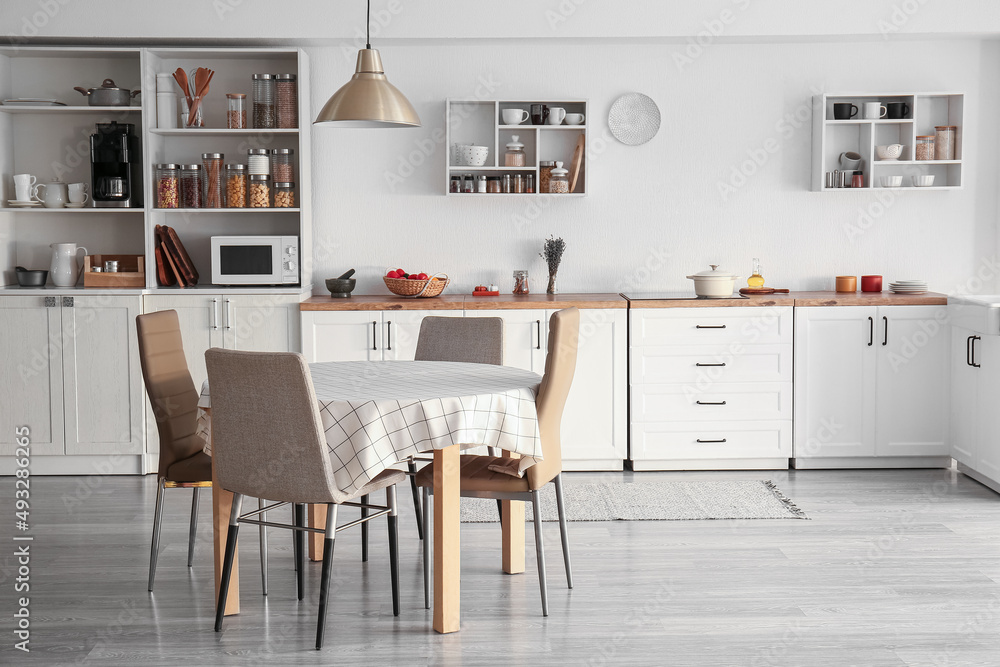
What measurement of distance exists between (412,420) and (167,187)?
9.01ft

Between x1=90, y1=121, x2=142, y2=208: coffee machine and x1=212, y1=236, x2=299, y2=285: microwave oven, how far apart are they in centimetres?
54

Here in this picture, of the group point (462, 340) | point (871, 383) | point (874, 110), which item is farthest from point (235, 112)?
point (871, 383)

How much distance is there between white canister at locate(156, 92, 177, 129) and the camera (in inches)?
192

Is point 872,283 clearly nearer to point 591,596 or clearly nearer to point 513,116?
point 513,116

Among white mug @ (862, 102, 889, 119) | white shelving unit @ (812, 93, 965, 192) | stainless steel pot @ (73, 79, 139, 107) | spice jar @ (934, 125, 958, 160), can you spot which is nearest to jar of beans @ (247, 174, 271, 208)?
stainless steel pot @ (73, 79, 139, 107)

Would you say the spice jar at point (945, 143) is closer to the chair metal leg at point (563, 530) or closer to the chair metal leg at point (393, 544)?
the chair metal leg at point (563, 530)

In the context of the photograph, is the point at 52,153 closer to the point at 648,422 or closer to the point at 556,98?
the point at 556,98

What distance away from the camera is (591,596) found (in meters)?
3.17

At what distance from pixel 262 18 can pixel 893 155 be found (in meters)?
3.38

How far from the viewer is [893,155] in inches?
198

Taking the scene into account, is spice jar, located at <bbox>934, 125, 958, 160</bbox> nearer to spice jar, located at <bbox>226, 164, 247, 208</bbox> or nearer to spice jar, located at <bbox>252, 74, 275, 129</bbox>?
spice jar, located at <bbox>252, 74, 275, 129</bbox>

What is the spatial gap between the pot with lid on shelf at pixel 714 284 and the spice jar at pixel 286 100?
2.23 m

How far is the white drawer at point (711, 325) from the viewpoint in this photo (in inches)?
188

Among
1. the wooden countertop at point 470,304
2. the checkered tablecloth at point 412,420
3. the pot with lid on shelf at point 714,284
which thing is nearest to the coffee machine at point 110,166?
the wooden countertop at point 470,304
